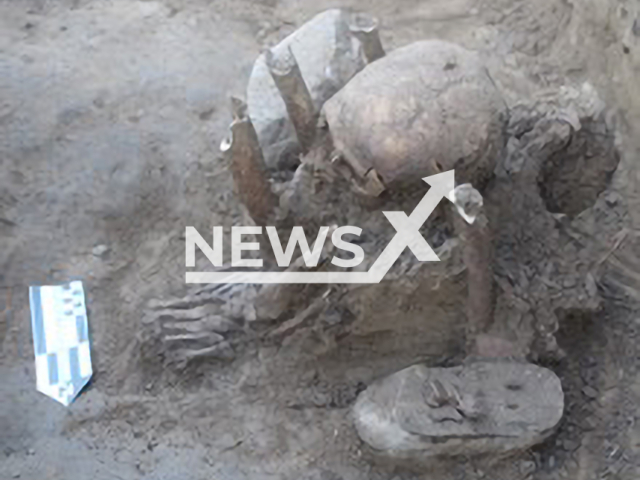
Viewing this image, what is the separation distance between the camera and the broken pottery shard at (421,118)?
2660mm

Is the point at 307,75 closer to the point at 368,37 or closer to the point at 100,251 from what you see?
the point at 368,37

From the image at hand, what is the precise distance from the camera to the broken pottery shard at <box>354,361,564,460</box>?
9.20ft

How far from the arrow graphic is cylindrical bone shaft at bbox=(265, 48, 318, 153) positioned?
286mm

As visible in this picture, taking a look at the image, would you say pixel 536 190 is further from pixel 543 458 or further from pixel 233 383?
pixel 233 383

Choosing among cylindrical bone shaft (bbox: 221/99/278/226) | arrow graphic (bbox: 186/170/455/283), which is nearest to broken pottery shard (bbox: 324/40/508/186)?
arrow graphic (bbox: 186/170/455/283)

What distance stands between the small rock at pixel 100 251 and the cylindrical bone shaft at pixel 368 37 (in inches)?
36.4

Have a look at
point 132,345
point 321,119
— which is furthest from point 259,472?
point 321,119

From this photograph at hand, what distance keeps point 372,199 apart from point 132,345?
0.81 metres

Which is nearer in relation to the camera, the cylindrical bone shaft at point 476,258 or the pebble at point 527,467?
the cylindrical bone shaft at point 476,258

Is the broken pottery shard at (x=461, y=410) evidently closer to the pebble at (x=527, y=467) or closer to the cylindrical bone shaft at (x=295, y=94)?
the pebble at (x=527, y=467)

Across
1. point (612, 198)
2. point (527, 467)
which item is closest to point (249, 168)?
point (527, 467)

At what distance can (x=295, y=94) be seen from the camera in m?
2.86

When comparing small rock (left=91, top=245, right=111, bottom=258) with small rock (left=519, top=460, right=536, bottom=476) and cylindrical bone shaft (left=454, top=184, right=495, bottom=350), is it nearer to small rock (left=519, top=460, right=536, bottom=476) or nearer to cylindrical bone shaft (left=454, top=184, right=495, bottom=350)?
cylindrical bone shaft (left=454, top=184, right=495, bottom=350)

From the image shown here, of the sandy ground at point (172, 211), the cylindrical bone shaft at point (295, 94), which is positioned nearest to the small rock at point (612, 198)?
the sandy ground at point (172, 211)
